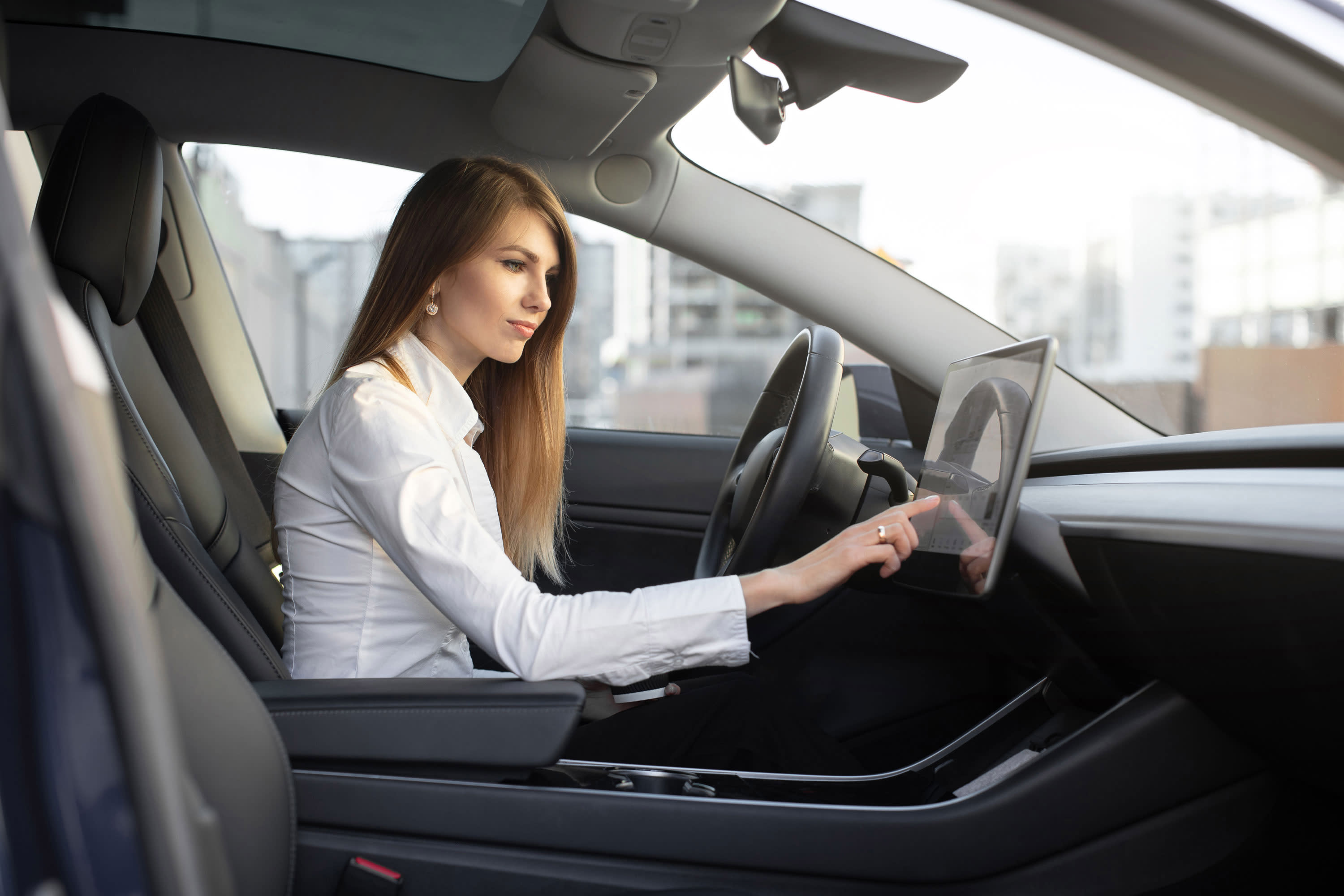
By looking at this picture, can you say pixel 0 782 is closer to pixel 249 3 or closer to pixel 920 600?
pixel 920 600

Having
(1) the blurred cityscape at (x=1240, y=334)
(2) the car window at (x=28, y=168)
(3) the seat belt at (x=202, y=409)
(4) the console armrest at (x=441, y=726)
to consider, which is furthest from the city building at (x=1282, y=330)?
(3) the seat belt at (x=202, y=409)

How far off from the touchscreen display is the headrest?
3.62ft

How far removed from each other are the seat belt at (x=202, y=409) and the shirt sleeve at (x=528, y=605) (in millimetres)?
1172

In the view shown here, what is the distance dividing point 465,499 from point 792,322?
863mm

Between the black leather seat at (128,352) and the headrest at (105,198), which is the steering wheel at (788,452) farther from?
the headrest at (105,198)

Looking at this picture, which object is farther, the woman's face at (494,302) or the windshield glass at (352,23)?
the windshield glass at (352,23)

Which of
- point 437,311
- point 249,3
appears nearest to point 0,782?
point 437,311

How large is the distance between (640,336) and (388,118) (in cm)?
175

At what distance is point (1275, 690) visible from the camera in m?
0.95

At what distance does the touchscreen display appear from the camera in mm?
935

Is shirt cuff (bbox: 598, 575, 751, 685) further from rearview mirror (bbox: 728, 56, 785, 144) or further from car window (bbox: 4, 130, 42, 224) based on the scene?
rearview mirror (bbox: 728, 56, 785, 144)

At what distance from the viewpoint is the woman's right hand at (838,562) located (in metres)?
1.00

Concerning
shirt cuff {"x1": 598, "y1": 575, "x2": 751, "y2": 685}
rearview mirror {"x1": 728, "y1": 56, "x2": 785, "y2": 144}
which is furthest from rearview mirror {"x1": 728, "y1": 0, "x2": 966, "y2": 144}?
shirt cuff {"x1": 598, "y1": 575, "x2": 751, "y2": 685}

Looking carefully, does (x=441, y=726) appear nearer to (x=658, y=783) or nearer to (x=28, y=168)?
(x=658, y=783)
